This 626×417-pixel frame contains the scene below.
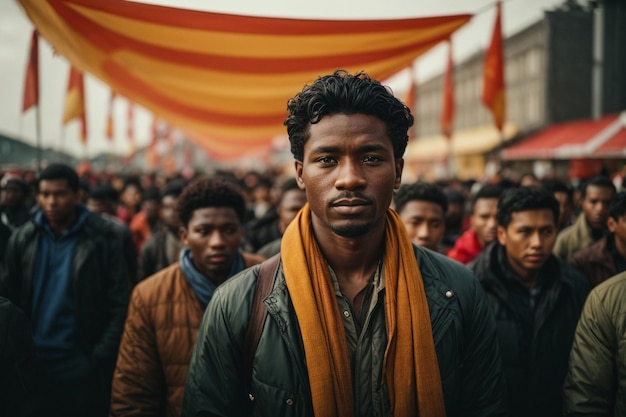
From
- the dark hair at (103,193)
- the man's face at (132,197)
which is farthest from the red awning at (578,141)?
the dark hair at (103,193)

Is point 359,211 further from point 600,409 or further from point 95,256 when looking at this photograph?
point 95,256

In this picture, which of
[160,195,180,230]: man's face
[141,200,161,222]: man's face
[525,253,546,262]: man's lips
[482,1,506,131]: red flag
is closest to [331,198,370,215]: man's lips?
[525,253,546,262]: man's lips

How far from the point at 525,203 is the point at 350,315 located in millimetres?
2130

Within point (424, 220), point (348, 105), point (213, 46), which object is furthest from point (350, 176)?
point (213, 46)

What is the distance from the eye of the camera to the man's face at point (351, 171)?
Result: 5.95 feet

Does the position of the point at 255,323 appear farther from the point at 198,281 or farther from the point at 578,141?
the point at 578,141

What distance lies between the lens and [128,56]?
15.4 feet

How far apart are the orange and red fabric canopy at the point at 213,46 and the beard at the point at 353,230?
2.87 m

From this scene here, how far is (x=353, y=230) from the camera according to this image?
6.01 feet

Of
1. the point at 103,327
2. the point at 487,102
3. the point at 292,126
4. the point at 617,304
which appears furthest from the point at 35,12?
the point at 487,102

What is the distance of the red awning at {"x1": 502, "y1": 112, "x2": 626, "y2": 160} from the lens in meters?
17.8

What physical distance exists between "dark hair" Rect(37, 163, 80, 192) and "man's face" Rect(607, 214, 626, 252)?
433 cm

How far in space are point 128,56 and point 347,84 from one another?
3.57 meters

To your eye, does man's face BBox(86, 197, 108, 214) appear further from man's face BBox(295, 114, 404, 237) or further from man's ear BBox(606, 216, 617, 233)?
man's ear BBox(606, 216, 617, 233)
